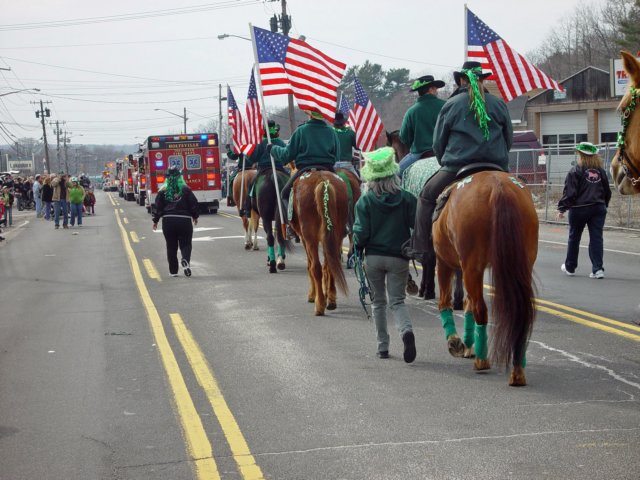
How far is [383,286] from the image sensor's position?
8586 mm

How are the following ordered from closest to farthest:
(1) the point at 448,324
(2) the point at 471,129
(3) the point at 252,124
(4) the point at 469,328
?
(2) the point at 471,129 < (4) the point at 469,328 < (1) the point at 448,324 < (3) the point at 252,124

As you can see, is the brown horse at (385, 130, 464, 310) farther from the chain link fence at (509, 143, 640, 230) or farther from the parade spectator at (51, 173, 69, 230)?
the parade spectator at (51, 173, 69, 230)

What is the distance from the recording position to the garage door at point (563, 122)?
2288 inches

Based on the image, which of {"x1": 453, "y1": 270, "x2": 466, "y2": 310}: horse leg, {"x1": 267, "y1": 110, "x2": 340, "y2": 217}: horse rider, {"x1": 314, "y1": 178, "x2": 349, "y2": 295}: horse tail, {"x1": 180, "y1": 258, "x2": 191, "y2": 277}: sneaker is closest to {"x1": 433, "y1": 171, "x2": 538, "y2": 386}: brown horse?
{"x1": 453, "y1": 270, "x2": 466, "y2": 310}: horse leg

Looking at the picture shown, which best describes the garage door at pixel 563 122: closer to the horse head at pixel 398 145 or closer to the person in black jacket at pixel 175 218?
the person in black jacket at pixel 175 218

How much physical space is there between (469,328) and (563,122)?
53620 mm

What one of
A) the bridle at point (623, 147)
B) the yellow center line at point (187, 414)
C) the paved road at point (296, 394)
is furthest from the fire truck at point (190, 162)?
the bridle at point (623, 147)

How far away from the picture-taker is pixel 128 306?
1274cm

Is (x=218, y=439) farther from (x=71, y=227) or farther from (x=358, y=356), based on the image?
(x=71, y=227)

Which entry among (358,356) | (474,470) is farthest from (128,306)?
(474,470)

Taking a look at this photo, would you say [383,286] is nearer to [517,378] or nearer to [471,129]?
[471,129]

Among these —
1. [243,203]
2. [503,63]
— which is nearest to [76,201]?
[243,203]

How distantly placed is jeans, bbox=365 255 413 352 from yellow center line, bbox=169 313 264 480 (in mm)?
1596

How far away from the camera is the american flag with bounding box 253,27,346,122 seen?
13.3 m
